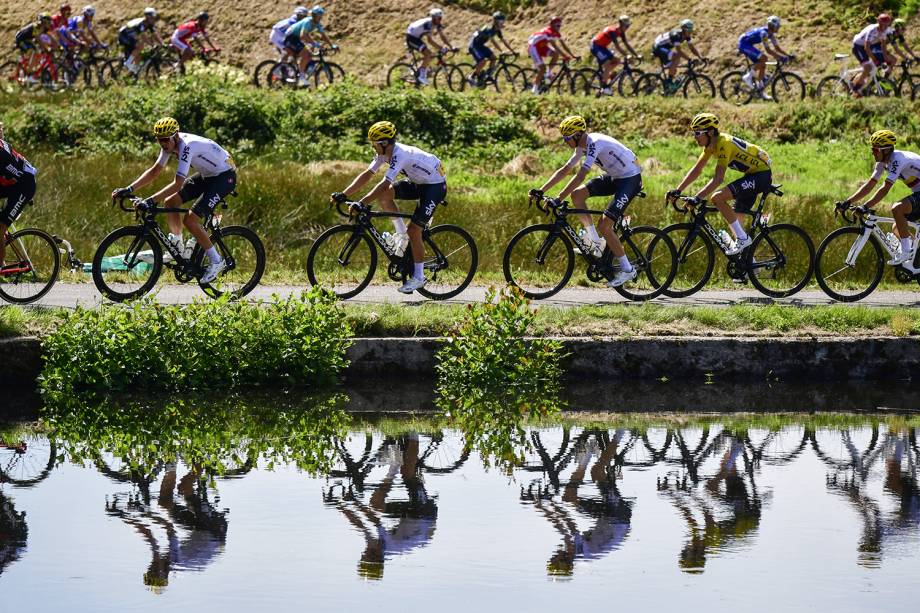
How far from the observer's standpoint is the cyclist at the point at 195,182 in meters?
14.0

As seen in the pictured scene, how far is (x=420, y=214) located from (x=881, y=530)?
7.61 meters

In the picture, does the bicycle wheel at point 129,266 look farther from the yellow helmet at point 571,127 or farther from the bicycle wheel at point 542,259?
the yellow helmet at point 571,127

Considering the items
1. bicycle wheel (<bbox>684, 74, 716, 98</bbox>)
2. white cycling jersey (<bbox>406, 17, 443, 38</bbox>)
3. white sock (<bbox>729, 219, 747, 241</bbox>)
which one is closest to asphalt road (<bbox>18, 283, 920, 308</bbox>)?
white sock (<bbox>729, 219, 747, 241</bbox>)

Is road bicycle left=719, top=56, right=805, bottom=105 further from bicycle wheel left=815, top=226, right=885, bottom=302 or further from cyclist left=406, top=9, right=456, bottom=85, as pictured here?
bicycle wheel left=815, top=226, right=885, bottom=302

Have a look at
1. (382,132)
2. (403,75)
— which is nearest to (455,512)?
(382,132)

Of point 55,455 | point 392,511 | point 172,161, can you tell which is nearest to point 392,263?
point 55,455

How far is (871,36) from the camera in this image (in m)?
33.8

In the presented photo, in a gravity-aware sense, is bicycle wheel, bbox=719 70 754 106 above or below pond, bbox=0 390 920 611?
below

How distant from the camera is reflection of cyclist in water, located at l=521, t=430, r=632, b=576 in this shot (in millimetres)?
7621

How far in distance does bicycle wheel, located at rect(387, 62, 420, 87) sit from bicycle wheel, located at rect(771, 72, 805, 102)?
8.68 m

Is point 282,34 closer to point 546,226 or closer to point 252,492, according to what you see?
point 546,226

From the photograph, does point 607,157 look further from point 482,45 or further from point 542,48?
point 482,45

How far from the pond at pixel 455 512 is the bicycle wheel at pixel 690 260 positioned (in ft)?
13.9

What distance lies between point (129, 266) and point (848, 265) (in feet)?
25.0
